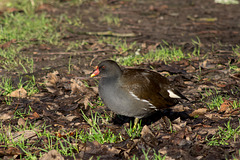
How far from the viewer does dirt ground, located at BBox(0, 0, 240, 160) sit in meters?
3.87

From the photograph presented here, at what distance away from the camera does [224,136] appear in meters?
3.98

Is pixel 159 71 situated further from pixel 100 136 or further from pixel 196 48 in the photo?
pixel 100 136

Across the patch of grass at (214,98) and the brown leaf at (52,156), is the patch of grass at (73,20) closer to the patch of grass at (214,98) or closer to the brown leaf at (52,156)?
the patch of grass at (214,98)

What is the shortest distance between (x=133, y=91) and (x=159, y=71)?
6.58 feet

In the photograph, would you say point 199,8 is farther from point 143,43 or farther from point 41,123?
point 41,123

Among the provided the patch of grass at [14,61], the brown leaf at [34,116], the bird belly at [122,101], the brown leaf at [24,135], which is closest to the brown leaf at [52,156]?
the brown leaf at [24,135]

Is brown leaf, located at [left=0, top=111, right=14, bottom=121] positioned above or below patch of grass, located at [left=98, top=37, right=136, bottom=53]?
below

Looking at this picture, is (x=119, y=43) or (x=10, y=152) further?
(x=119, y=43)

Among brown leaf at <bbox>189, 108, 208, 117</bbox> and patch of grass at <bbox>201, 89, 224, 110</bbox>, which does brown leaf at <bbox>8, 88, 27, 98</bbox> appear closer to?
brown leaf at <bbox>189, 108, 208, 117</bbox>

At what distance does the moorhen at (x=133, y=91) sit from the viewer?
4141mm

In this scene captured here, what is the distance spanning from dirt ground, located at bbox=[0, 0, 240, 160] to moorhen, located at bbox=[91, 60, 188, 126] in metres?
0.28

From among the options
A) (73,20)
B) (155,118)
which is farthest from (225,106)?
(73,20)

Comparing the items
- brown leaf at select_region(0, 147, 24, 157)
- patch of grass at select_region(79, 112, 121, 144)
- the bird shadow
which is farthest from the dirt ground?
brown leaf at select_region(0, 147, 24, 157)

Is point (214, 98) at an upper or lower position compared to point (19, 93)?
upper
